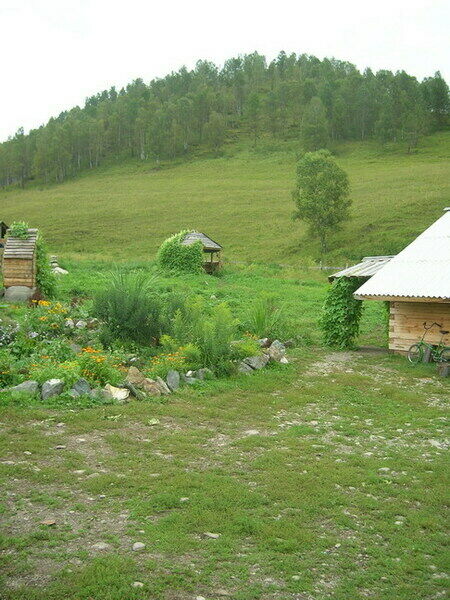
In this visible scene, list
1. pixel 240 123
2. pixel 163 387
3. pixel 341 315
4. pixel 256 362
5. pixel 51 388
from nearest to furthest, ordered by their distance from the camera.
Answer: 1. pixel 51 388
2. pixel 163 387
3. pixel 256 362
4. pixel 341 315
5. pixel 240 123

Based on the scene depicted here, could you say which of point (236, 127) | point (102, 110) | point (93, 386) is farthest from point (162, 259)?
point (102, 110)

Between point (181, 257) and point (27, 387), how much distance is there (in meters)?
25.0

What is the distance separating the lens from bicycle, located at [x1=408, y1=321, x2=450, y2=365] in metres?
15.3

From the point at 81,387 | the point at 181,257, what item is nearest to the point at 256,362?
the point at 81,387

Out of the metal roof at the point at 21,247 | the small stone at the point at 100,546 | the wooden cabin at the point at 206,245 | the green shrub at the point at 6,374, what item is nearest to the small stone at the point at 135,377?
the green shrub at the point at 6,374

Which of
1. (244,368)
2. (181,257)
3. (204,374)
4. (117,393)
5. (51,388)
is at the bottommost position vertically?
(244,368)

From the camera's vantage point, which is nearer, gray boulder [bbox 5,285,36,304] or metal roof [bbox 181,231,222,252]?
gray boulder [bbox 5,285,36,304]

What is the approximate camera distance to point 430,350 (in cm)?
1569

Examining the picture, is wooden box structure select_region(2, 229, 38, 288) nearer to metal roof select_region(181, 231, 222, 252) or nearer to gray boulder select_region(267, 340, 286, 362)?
gray boulder select_region(267, 340, 286, 362)

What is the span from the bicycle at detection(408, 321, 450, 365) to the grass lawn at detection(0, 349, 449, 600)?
208 inches

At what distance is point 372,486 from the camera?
6.65 m

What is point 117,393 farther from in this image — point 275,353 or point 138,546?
point 275,353

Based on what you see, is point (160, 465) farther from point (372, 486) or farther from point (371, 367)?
point (371, 367)

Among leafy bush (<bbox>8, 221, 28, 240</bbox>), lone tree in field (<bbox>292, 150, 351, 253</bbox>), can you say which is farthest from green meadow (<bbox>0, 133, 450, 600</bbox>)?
lone tree in field (<bbox>292, 150, 351, 253</bbox>)
